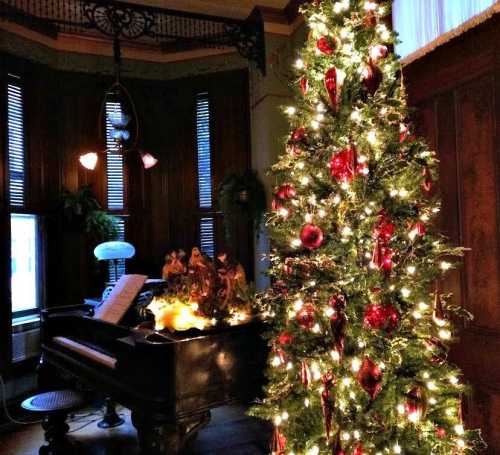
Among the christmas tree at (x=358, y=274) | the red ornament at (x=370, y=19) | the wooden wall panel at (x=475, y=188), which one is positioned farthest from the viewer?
the wooden wall panel at (x=475, y=188)

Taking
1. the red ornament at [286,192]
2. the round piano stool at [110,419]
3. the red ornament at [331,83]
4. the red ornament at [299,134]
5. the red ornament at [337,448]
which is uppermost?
the red ornament at [331,83]

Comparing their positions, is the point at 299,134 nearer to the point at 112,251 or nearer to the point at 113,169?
the point at 112,251

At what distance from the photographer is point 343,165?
7.07ft

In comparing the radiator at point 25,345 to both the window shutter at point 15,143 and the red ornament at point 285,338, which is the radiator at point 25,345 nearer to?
the window shutter at point 15,143

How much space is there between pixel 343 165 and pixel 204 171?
3.49 meters

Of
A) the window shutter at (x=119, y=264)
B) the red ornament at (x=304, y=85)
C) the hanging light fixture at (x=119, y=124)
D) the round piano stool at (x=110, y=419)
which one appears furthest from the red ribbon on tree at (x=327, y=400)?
the window shutter at (x=119, y=264)

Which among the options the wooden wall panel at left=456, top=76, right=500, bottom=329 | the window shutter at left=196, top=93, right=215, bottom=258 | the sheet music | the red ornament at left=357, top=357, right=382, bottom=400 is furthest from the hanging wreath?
the red ornament at left=357, top=357, right=382, bottom=400

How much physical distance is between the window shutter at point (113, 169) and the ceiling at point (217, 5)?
1333 mm

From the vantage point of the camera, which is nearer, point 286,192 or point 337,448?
point 337,448

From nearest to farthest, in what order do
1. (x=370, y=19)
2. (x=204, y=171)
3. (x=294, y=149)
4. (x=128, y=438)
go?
(x=370, y=19) < (x=294, y=149) < (x=128, y=438) < (x=204, y=171)

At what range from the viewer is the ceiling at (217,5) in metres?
4.48

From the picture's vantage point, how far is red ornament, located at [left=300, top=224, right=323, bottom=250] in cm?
212

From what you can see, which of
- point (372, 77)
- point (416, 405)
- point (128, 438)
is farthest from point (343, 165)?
point (128, 438)

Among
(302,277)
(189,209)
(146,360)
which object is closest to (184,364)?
(146,360)
